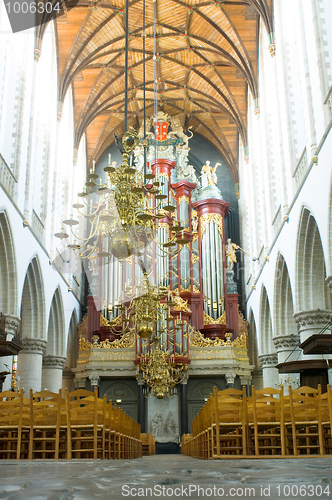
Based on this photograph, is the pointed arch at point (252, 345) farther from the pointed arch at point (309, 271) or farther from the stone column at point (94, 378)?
the pointed arch at point (309, 271)

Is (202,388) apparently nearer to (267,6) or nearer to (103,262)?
(103,262)

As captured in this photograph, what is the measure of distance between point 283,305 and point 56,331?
8295 millimetres

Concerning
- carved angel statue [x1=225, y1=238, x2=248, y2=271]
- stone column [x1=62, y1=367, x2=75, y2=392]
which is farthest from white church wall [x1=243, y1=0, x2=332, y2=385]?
stone column [x1=62, y1=367, x2=75, y2=392]

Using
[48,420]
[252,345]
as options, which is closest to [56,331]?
[252,345]

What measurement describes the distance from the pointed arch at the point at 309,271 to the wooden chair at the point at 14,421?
755cm

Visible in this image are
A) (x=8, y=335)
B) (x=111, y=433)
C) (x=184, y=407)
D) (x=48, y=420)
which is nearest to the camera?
(x=48, y=420)

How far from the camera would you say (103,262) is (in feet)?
75.8

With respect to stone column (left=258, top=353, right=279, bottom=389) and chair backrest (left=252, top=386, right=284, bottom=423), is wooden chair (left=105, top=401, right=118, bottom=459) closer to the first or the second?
chair backrest (left=252, top=386, right=284, bottom=423)

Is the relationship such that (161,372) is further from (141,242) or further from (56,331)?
(141,242)

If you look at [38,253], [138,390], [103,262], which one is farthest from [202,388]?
[38,253]

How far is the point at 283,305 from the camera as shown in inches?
658

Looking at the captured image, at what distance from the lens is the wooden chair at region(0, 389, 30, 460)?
6.84 metres

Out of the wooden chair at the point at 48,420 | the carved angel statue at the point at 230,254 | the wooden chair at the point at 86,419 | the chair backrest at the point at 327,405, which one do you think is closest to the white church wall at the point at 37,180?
the wooden chair at the point at 48,420

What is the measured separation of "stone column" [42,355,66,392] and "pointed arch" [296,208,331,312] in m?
9.84
